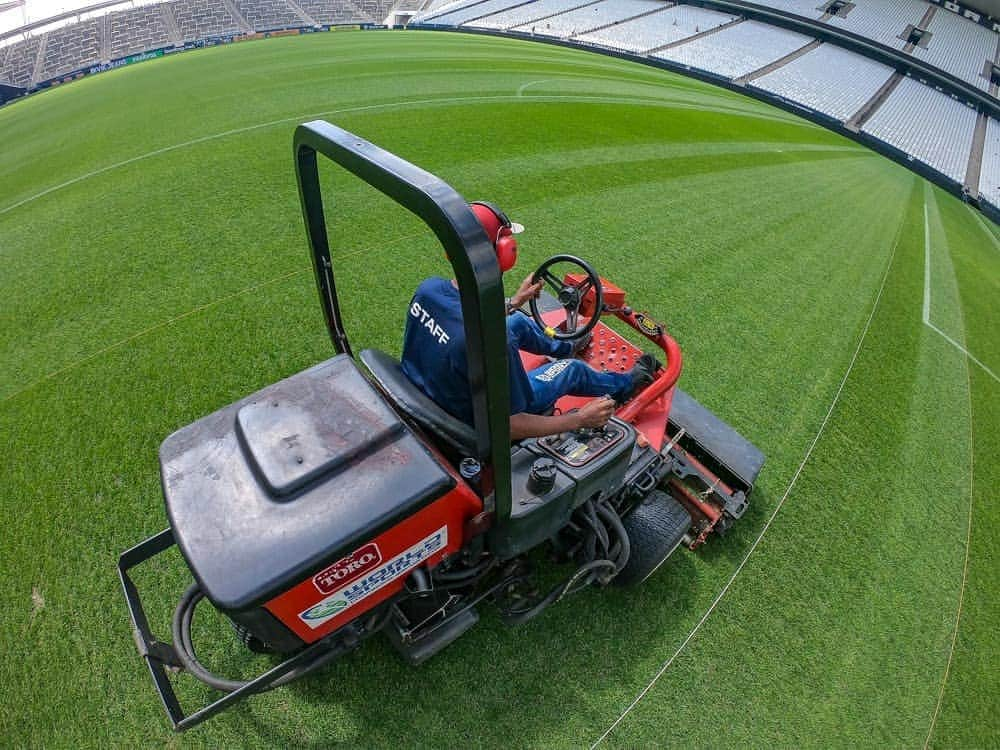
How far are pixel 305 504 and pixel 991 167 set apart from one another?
24.7m

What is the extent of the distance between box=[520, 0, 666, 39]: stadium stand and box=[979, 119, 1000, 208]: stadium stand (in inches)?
624

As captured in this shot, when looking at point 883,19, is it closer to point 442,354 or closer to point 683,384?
point 683,384

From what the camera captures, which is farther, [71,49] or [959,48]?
[71,49]

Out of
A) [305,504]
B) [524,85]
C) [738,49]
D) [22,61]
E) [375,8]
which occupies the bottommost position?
[22,61]

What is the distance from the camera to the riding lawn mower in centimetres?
147

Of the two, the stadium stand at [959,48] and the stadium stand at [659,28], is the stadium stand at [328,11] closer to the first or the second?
the stadium stand at [659,28]

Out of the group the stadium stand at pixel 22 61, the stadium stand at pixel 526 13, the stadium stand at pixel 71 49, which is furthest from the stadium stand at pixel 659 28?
the stadium stand at pixel 22 61

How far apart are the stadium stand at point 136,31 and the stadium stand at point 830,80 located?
35997mm

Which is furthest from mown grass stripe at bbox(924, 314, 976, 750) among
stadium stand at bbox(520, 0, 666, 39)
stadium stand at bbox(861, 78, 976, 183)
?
stadium stand at bbox(520, 0, 666, 39)

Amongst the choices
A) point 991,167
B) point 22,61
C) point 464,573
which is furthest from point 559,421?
point 22,61

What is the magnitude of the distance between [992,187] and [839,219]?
45.0 feet

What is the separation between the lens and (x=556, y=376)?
279cm

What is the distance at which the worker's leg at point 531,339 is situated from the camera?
2.95m

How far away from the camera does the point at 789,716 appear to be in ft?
8.66
